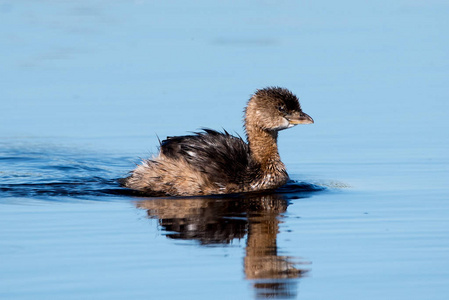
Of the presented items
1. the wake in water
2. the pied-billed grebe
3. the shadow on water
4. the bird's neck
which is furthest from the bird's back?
the wake in water

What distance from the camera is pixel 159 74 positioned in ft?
53.6

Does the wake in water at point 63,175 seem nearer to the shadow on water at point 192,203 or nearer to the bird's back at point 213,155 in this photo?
the shadow on water at point 192,203

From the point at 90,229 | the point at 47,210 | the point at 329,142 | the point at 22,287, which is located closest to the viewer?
the point at 22,287

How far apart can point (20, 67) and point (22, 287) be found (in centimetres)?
1008

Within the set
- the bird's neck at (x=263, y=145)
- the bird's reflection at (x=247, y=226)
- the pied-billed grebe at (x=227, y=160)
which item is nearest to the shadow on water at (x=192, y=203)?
the bird's reflection at (x=247, y=226)

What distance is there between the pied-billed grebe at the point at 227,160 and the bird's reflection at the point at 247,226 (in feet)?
0.95

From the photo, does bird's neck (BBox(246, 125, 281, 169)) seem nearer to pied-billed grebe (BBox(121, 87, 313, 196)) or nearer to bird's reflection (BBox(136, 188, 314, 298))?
pied-billed grebe (BBox(121, 87, 313, 196))

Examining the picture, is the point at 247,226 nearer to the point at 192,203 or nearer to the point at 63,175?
the point at 192,203

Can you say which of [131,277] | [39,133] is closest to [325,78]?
[39,133]

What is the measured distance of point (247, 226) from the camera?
930 centimetres

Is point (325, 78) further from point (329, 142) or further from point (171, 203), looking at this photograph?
point (171, 203)

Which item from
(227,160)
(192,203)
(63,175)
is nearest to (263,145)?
(227,160)

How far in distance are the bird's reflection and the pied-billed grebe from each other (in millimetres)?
290

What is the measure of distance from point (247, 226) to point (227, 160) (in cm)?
209
